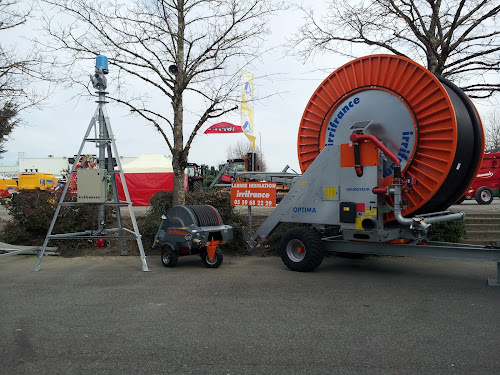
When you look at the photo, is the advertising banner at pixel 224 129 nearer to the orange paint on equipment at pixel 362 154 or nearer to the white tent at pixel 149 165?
the white tent at pixel 149 165

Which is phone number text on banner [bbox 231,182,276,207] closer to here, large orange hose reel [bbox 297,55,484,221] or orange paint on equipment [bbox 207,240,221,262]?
orange paint on equipment [bbox 207,240,221,262]

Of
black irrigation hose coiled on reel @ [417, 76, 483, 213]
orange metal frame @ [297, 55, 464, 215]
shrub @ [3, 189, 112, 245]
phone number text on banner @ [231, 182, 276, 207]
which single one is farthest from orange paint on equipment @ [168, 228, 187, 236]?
black irrigation hose coiled on reel @ [417, 76, 483, 213]

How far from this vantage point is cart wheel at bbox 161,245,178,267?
8.49m

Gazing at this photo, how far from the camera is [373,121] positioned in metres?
7.73

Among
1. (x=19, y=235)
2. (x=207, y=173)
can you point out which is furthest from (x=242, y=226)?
(x=207, y=173)

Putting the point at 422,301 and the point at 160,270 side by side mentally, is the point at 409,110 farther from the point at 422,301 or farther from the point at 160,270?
the point at 160,270

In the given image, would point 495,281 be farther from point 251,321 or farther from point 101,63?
point 101,63

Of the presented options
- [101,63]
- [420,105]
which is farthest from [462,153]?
[101,63]

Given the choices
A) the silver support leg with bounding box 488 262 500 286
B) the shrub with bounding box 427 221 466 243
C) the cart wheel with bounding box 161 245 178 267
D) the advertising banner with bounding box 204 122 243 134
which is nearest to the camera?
the silver support leg with bounding box 488 262 500 286

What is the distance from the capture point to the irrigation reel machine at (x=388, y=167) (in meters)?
6.98

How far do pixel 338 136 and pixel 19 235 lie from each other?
8.11 m

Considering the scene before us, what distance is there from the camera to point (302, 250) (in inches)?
321

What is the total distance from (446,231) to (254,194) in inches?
165

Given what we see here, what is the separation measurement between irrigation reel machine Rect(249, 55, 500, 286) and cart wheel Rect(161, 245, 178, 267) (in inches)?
82.5
